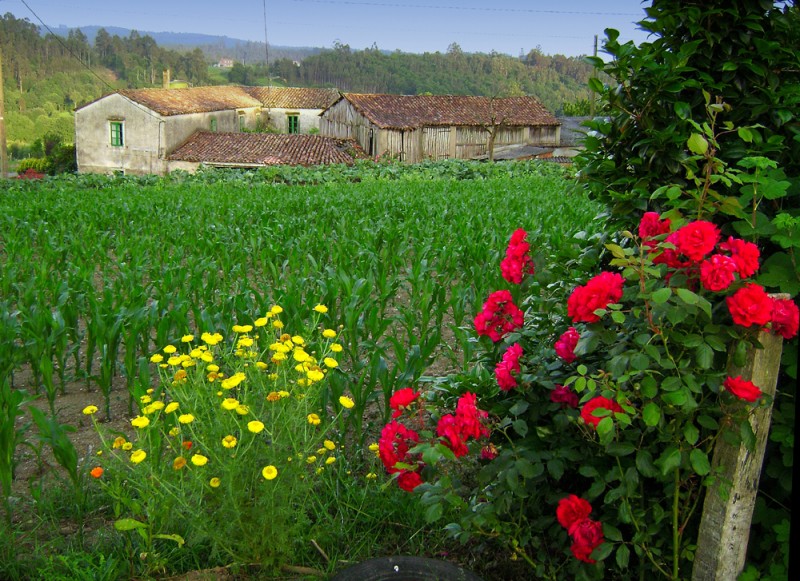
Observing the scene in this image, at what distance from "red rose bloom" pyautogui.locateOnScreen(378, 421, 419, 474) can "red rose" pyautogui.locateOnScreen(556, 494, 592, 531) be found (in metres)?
0.70

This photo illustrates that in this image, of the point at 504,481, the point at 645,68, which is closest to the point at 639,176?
the point at 645,68

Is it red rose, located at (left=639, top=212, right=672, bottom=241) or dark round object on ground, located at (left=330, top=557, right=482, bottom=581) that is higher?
red rose, located at (left=639, top=212, right=672, bottom=241)

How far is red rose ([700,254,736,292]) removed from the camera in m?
2.23

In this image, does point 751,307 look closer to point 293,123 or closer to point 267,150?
point 267,150

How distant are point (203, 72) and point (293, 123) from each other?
89.6 meters

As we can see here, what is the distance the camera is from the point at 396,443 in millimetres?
3033

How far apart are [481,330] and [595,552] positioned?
102 cm

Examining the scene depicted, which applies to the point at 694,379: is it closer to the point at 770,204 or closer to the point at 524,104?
the point at 770,204

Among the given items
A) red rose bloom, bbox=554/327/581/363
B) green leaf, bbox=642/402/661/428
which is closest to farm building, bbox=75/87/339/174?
red rose bloom, bbox=554/327/581/363

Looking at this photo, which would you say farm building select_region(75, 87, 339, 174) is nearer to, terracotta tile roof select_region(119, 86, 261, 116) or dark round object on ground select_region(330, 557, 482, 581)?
terracotta tile roof select_region(119, 86, 261, 116)

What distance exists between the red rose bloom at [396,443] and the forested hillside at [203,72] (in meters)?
114

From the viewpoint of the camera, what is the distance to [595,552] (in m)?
2.51

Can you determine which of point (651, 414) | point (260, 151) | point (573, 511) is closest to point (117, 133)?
point (260, 151)

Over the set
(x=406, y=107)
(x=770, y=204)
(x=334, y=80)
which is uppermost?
(x=334, y=80)
